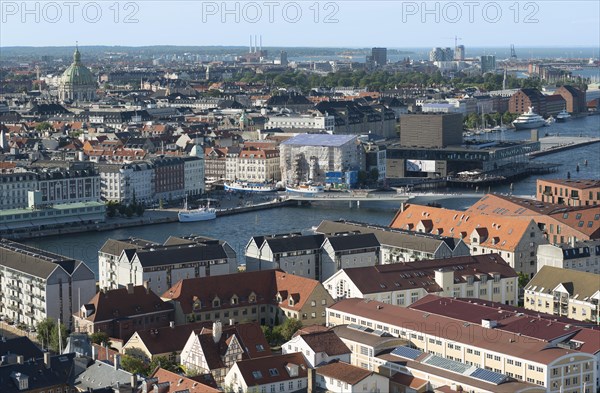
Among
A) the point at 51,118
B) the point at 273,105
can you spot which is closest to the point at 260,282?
the point at 51,118

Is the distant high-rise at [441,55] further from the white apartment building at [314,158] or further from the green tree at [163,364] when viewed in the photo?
the green tree at [163,364]

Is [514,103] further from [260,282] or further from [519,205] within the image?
[260,282]

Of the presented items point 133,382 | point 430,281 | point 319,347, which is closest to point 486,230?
point 430,281

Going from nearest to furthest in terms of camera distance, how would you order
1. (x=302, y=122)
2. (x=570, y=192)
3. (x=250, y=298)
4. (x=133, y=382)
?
1. (x=133, y=382)
2. (x=250, y=298)
3. (x=570, y=192)
4. (x=302, y=122)

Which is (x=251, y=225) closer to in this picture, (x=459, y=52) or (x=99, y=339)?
(x=99, y=339)

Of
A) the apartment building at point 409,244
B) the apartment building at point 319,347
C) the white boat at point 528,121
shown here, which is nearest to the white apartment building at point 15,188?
the apartment building at point 409,244

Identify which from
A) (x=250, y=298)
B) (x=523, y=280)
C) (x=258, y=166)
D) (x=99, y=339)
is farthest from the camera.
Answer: (x=258, y=166)
